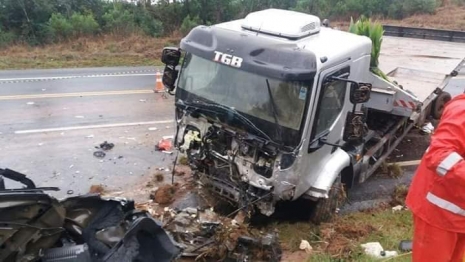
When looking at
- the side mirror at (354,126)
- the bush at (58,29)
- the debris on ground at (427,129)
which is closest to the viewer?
the side mirror at (354,126)

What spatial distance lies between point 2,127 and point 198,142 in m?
5.21

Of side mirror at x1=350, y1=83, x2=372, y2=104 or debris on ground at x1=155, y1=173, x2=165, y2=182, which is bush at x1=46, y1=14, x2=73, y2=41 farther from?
side mirror at x1=350, y1=83, x2=372, y2=104

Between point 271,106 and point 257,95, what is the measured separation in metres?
0.19

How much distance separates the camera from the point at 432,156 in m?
3.66

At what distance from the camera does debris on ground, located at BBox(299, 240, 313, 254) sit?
5.61 meters

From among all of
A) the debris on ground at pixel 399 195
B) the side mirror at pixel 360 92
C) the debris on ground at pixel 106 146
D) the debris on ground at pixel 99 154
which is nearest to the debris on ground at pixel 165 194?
the debris on ground at pixel 99 154

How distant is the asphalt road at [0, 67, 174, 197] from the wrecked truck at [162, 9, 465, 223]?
7.34ft

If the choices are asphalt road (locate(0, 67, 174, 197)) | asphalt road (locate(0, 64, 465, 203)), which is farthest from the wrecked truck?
asphalt road (locate(0, 67, 174, 197))

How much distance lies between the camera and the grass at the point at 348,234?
210 inches

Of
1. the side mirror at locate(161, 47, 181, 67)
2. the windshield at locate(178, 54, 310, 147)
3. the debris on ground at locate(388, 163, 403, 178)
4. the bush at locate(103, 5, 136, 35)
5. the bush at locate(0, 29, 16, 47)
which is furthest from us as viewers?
the bush at locate(103, 5, 136, 35)

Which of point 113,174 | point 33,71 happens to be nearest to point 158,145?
point 113,174

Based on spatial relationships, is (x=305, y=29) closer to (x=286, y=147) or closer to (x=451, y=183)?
(x=286, y=147)

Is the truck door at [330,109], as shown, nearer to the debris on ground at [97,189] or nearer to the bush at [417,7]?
the debris on ground at [97,189]

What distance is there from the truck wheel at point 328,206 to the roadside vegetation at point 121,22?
35.9 ft
